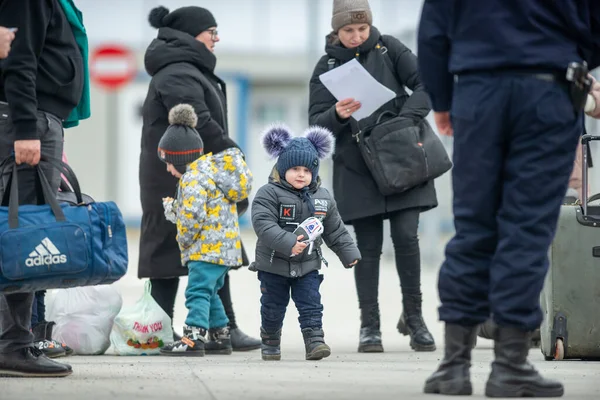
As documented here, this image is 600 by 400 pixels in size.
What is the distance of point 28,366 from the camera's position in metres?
5.29

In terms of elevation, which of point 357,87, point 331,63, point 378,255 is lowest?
point 378,255

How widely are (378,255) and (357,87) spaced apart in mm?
964

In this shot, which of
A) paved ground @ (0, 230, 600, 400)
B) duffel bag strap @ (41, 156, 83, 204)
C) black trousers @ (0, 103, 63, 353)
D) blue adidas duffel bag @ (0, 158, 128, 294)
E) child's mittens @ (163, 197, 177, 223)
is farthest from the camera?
child's mittens @ (163, 197, 177, 223)

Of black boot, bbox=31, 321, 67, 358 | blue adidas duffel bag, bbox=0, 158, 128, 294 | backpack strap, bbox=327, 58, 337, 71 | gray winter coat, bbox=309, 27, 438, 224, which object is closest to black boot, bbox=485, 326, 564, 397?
blue adidas duffel bag, bbox=0, 158, 128, 294

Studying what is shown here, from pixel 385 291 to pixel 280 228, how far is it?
19.0 ft

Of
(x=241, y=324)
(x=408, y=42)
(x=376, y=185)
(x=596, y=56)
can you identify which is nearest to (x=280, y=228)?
(x=376, y=185)

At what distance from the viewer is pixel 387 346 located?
7594mm

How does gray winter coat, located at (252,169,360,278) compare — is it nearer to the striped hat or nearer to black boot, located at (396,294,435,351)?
the striped hat

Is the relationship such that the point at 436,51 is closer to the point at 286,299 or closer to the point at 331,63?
the point at 286,299

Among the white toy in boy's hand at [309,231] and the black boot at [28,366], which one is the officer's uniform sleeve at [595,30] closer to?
the white toy in boy's hand at [309,231]

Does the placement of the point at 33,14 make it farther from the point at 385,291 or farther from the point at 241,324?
the point at 385,291

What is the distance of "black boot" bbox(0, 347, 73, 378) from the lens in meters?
5.29

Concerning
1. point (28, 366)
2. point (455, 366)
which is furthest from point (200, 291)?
point (455, 366)

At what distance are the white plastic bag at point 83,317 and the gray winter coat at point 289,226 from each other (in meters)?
1.08
